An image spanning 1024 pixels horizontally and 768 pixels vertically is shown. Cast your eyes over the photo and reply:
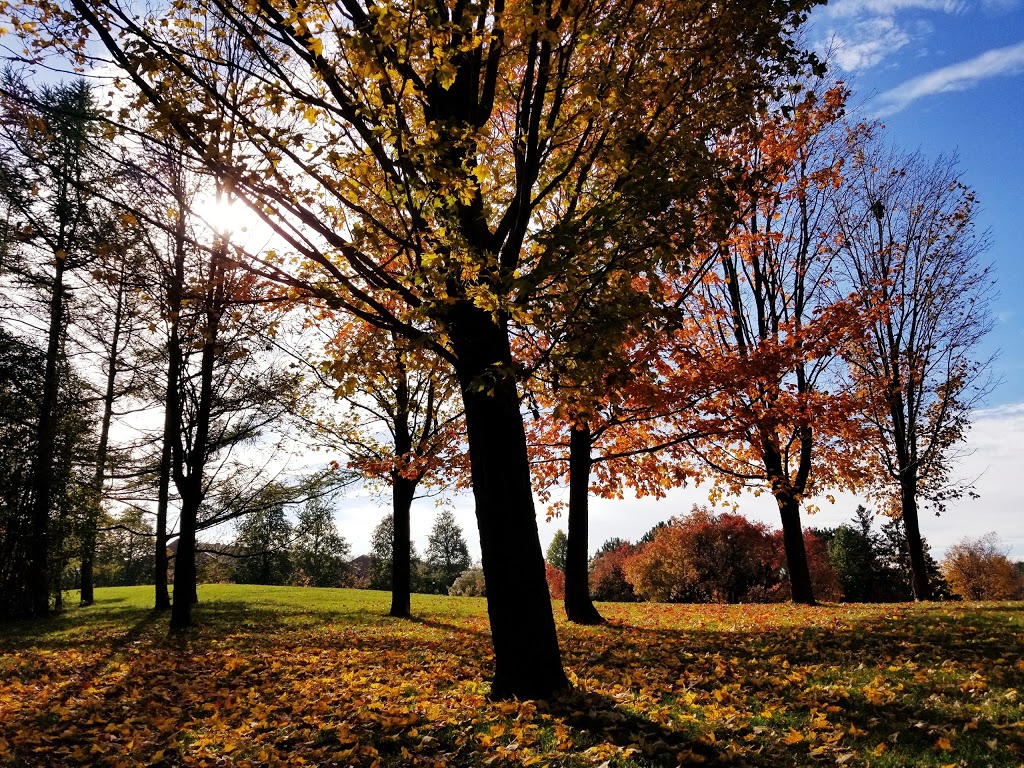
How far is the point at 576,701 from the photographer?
18.3 ft

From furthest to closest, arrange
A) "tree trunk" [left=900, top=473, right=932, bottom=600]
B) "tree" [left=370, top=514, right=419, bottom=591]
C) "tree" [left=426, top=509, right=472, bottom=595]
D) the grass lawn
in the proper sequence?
"tree" [left=426, top=509, right=472, bottom=595], "tree" [left=370, top=514, right=419, bottom=591], "tree trunk" [left=900, top=473, right=932, bottom=600], the grass lawn

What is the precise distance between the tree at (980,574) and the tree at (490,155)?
78.4 m

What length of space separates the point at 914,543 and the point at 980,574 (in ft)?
225

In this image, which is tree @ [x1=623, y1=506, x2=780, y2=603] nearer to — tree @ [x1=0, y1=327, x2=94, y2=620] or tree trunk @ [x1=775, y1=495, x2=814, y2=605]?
tree trunk @ [x1=775, y1=495, x2=814, y2=605]

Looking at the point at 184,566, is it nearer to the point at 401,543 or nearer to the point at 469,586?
the point at 401,543

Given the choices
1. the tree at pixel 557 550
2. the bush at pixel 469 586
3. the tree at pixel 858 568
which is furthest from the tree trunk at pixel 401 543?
the tree at pixel 557 550

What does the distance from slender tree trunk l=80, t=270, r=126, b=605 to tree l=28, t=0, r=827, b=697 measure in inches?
515

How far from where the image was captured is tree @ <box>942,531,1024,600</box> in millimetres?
66688

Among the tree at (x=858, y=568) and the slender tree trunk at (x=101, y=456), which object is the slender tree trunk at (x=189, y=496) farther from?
the tree at (x=858, y=568)

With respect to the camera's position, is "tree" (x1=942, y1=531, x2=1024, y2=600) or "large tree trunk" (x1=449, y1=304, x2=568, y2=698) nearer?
"large tree trunk" (x1=449, y1=304, x2=568, y2=698)

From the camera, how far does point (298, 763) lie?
4.54 metres

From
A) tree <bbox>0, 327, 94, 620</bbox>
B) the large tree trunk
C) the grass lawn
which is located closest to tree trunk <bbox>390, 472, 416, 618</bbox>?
the grass lawn

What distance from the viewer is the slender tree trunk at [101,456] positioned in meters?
17.2

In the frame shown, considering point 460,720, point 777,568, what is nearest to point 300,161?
point 460,720
